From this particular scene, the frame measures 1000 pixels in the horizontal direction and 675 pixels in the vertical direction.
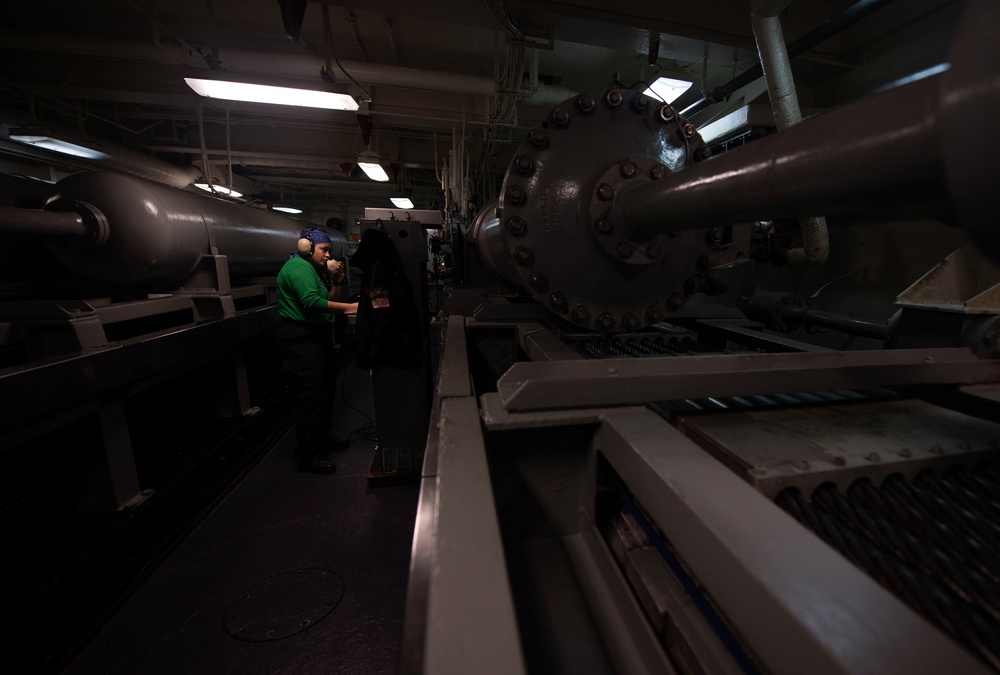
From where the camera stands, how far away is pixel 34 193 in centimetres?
271

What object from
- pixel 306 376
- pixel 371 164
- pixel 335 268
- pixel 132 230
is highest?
pixel 371 164

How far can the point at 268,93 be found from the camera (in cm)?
262

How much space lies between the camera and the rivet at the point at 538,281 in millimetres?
1258

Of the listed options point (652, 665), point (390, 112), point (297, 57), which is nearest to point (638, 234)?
point (652, 665)

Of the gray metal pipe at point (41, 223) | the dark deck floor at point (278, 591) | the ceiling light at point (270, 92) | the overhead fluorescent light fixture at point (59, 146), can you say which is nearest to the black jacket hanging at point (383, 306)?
the dark deck floor at point (278, 591)

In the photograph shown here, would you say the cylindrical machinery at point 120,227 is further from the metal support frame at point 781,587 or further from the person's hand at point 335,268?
the metal support frame at point 781,587

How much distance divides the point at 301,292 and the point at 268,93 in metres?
1.38

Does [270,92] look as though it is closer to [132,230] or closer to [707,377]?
A: [132,230]

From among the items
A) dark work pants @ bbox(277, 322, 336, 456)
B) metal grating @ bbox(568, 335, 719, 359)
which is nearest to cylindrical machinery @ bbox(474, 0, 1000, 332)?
metal grating @ bbox(568, 335, 719, 359)

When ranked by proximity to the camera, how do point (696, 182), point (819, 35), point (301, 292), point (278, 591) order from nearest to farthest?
point (696, 182)
point (278, 591)
point (819, 35)
point (301, 292)

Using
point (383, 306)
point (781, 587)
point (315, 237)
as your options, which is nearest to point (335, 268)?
point (315, 237)

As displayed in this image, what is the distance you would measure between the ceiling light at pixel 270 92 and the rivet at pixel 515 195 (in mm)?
2101

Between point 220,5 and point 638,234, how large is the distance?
3.53 meters

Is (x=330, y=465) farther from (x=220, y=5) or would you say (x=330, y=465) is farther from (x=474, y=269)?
(x=220, y=5)
